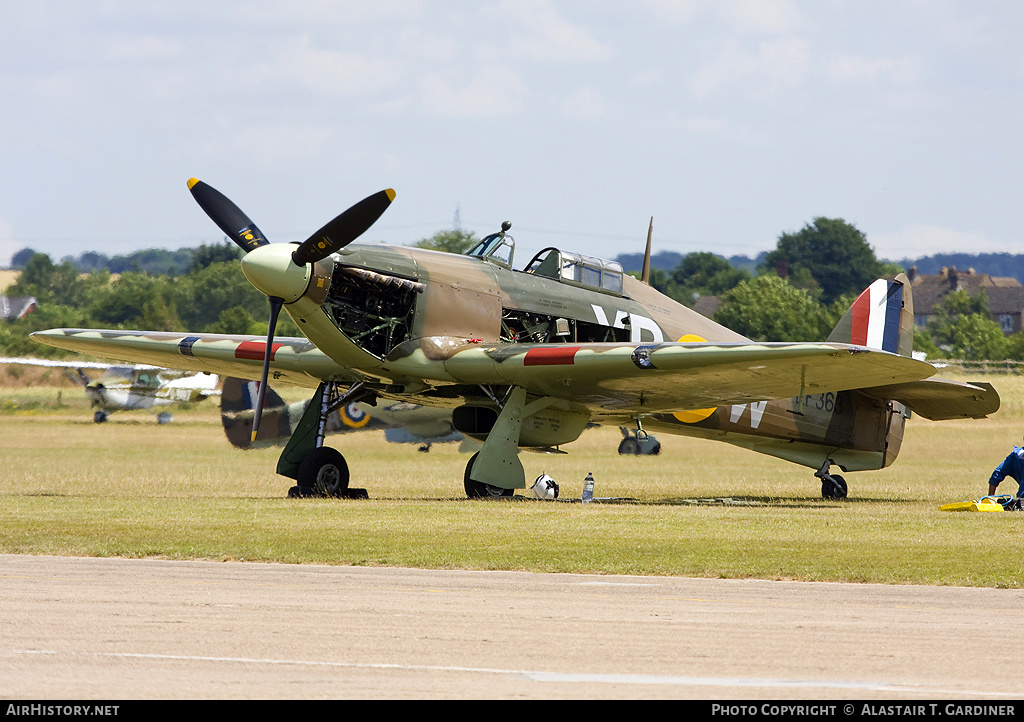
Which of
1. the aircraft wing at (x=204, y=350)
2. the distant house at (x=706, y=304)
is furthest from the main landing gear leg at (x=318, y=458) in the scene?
the distant house at (x=706, y=304)

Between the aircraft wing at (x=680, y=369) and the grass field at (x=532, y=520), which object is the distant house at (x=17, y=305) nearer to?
the grass field at (x=532, y=520)

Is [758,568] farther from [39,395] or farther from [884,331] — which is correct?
[39,395]

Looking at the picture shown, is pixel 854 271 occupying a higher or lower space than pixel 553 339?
higher

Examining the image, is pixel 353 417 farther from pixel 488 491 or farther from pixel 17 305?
pixel 17 305

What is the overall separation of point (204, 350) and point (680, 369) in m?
8.46

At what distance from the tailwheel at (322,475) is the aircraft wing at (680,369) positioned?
2331mm

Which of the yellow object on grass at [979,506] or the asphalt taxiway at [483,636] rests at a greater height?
the yellow object on grass at [979,506]

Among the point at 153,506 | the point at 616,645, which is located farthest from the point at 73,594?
the point at 153,506

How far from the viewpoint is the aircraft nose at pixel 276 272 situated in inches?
665

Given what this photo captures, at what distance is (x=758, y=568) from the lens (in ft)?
36.2

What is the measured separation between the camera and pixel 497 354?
1794cm

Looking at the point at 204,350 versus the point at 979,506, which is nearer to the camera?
the point at 979,506

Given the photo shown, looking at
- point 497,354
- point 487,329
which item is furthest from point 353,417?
point 497,354
